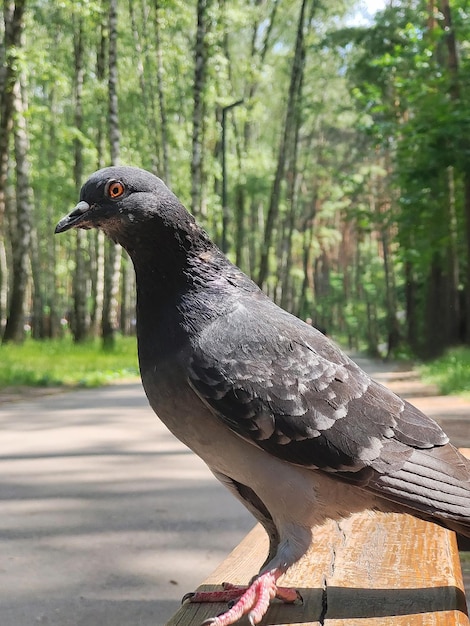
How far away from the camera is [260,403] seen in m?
1.97

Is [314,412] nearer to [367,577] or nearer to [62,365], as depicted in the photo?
[367,577]

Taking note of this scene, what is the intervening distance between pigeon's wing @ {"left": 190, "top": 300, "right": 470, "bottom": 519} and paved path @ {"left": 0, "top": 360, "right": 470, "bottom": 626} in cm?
193

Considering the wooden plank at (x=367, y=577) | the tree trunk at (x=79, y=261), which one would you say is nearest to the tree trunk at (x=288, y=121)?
the tree trunk at (x=79, y=261)

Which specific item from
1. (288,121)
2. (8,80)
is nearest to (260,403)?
(8,80)

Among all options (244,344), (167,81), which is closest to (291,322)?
(244,344)

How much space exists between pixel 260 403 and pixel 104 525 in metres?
3.50

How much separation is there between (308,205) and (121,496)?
46.0 metres

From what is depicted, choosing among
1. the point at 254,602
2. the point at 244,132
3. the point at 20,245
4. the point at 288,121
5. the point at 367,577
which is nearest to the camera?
the point at 254,602

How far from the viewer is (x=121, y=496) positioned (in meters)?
5.95

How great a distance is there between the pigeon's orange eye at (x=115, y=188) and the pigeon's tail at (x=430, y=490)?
97cm

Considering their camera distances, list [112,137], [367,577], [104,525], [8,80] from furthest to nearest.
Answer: [112,137] → [8,80] → [104,525] → [367,577]

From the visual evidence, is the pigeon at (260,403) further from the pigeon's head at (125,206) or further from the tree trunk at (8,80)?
the tree trunk at (8,80)

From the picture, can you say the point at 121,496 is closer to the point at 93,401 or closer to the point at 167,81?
the point at 93,401

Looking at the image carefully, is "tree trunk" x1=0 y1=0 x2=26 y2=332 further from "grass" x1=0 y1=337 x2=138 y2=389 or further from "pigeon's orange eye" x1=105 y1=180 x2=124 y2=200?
"pigeon's orange eye" x1=105 y1=180 x2=124 y2=200
